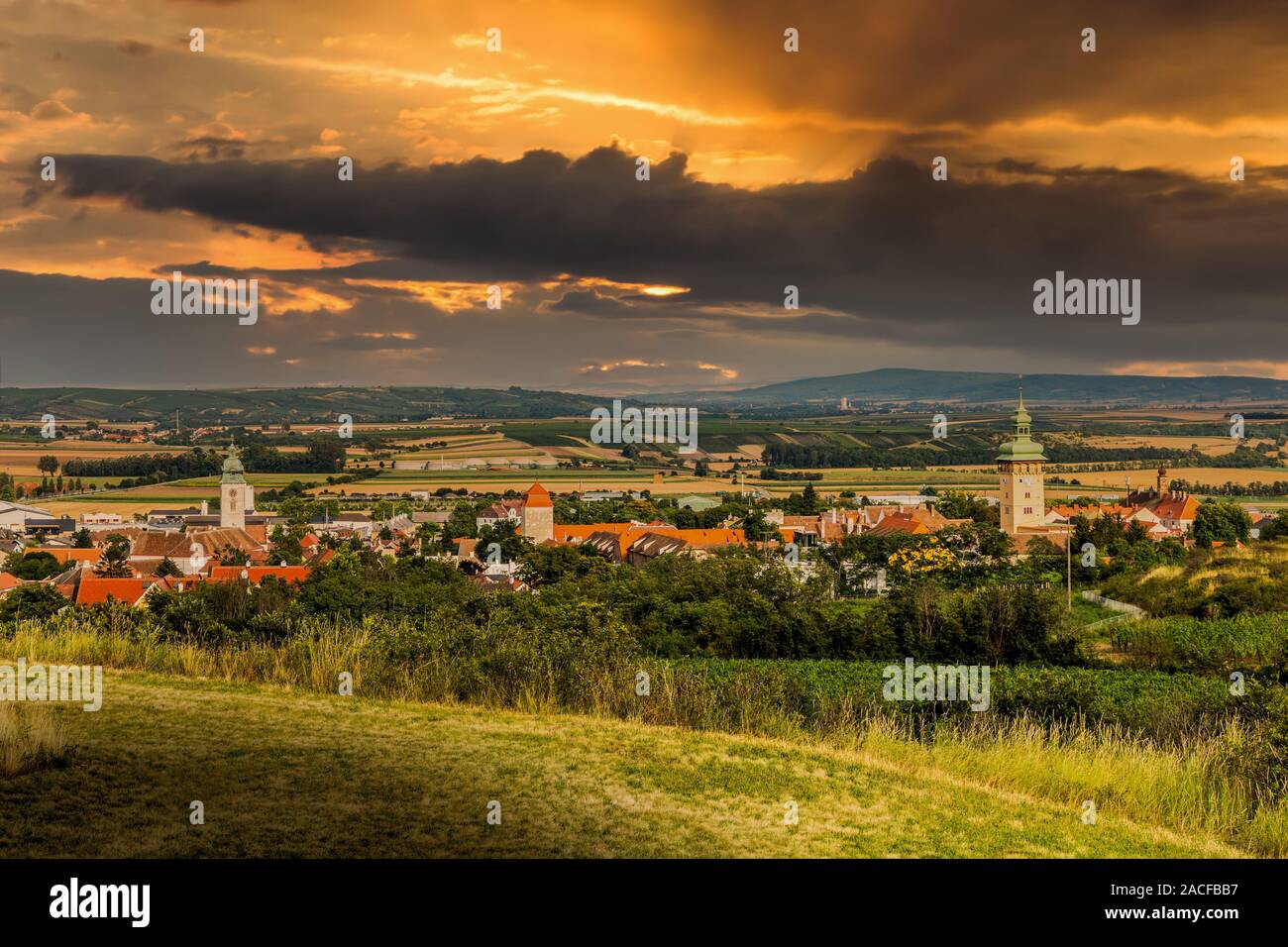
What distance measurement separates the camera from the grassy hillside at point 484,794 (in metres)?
6.78

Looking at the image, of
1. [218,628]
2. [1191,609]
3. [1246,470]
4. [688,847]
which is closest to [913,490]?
[1246,470]

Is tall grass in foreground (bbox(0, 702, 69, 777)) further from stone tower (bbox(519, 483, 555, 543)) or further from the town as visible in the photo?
stone tower (bbox(519, 483, 555, 543))

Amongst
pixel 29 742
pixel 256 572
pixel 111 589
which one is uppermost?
pixel 29 742

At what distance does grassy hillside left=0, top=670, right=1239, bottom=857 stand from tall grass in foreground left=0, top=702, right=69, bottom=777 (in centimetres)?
12

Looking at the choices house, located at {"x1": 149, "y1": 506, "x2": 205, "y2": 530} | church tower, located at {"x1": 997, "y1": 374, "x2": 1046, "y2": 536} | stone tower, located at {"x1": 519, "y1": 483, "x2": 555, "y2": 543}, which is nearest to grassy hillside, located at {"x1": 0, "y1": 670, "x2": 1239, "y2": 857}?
stone tower, located at {"x1": 519, "y1": 483, "x2": 555, "y2": 543}

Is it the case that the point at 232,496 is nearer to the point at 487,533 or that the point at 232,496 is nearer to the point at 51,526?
the point at 51,526

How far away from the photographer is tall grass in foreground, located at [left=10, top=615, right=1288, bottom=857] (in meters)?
9.13

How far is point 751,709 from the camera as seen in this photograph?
11.0m

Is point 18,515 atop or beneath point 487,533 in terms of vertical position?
atop

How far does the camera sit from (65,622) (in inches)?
583

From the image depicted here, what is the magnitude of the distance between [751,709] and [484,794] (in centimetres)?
386

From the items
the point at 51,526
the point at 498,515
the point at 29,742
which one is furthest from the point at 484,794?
the point at 51,526
